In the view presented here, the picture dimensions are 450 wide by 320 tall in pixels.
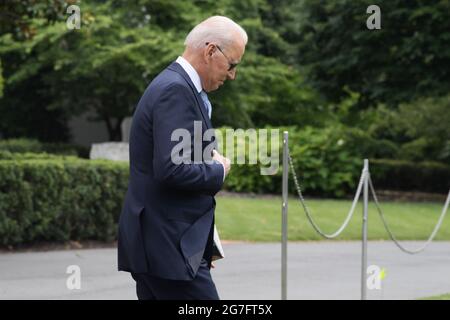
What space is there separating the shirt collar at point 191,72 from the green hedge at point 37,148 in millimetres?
22256

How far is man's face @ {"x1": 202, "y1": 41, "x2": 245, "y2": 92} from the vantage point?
175 inches

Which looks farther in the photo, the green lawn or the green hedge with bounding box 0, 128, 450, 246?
the green lawn

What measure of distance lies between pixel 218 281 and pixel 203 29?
22.3ft

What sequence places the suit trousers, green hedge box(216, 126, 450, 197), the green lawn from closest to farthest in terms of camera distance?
the suit trousers, the green lawn, green hedge box(216, 126, 450, 197)

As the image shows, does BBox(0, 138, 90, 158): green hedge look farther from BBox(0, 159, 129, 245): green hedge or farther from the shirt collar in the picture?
the shirt collar

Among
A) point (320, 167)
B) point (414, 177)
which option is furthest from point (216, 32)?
point (414, 177)

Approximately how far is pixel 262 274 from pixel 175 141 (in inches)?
300

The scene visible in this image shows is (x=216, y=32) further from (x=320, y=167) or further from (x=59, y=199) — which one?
(x=320, y=167)

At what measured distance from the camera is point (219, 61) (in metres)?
4.47

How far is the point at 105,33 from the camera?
2731cm

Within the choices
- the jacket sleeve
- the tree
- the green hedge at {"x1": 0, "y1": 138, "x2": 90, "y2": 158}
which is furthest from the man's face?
the green hedge at {"x1": 0, "y1": 138, "x2": 90, "y2": 158}
